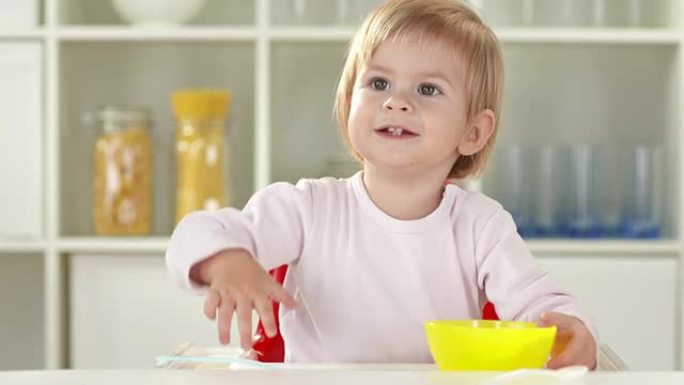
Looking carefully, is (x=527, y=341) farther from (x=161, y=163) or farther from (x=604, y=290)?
(x=161, y=163)

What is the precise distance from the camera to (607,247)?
2.67 meters

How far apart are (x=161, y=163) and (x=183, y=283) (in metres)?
2.02

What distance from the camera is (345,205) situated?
1.28 meters

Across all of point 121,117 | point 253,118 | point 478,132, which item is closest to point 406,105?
point 478,132

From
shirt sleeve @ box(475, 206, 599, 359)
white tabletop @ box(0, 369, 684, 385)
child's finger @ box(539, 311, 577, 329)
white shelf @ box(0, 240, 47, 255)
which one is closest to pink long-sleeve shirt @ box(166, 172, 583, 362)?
shirt sleeve @ box(475, 206, 599, 359)

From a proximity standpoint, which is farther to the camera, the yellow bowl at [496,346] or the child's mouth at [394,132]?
the child's mouth at [394,132]

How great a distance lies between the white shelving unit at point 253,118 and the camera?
8.79 ft

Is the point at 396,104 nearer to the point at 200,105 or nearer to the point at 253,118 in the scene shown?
the point at 200,105

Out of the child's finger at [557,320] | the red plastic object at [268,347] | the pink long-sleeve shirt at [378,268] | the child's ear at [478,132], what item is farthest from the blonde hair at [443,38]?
the child's finger at [557,320]

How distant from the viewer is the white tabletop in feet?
2.26

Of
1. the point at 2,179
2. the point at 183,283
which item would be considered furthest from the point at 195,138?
the point at 183,283

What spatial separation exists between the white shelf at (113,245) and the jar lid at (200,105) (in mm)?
284

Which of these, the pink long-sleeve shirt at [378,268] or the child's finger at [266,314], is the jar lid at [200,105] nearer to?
the pink long-sleeve shirt at [378,268]

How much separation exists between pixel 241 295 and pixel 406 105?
374mm
